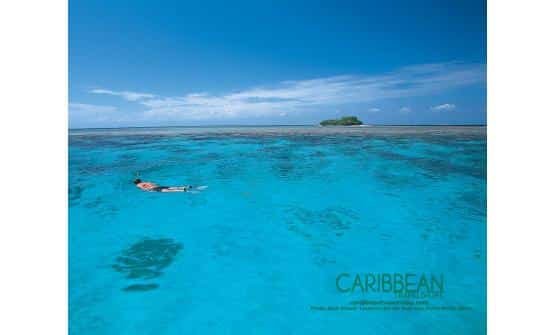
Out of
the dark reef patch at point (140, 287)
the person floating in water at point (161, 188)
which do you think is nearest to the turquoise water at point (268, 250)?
the dark reef patch at point (140, 287)

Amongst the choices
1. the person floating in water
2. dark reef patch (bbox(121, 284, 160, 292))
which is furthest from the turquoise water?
the person floating in water

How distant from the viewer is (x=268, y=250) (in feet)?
13.4

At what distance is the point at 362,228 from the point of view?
4.73 metres

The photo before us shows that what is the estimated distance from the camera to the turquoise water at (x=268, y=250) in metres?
2.88

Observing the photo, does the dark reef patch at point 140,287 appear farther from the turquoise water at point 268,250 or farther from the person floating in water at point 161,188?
→ the person floating in water at point 161,188

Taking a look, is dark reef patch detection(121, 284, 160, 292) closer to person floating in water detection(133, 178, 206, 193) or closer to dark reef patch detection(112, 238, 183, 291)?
dark reef patch detection(112, 238, 183, 291)

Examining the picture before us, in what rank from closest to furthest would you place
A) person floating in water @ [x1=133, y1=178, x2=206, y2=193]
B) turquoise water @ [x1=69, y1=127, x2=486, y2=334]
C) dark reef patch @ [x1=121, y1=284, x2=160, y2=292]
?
turquoise water @ [x1=69, y1=127, x2=486, y2=334], dark reef patch @ [x1=121, y1=284, x2=160, y2=292], person floating in water @ [x1=133, y1=178, x2=206, y2=193]

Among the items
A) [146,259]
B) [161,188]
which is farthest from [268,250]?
[161,188]

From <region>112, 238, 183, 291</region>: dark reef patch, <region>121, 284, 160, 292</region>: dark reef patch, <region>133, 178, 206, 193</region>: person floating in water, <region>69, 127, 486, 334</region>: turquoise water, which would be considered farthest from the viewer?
<region>133, 178, 206, 193</region>: person floating in water

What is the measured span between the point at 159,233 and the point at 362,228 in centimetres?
332

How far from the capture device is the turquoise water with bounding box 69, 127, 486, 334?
288 cm

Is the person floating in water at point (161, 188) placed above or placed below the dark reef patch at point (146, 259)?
above
